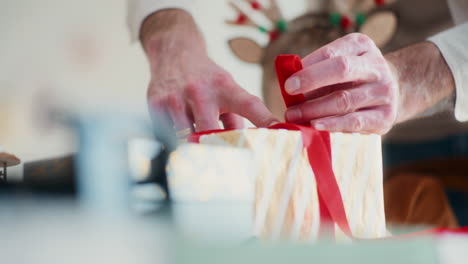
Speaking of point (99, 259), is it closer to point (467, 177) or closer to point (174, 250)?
point (174, 250)

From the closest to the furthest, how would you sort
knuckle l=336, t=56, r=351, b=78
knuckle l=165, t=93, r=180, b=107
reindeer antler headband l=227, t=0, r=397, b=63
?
knuckle l=336, t=56, r=351, b=78 → knuckle l=165, t=93, r=180, b=107 → reindeer antler headband l=227, t=0, r=397, b=63

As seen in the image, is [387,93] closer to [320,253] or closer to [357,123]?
[357,123]

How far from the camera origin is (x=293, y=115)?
0.93ft

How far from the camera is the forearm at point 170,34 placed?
48 centimetres

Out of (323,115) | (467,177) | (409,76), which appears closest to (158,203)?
(323,115)

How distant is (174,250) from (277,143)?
78mm

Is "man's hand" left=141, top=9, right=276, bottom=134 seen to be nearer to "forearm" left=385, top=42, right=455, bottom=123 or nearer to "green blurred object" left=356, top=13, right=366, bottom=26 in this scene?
"forearm" left=385, top=42, right=455, bottom=123

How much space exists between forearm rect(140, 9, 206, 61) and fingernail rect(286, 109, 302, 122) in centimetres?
22

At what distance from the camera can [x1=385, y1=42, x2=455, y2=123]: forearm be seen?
44cm

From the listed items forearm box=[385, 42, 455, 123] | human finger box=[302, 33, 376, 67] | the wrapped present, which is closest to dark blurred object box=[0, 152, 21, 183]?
the wrapped present

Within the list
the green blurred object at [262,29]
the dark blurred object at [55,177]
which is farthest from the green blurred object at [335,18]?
the dark blurred object at [55,177]

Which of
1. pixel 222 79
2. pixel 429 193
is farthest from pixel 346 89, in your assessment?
pixel 429 193

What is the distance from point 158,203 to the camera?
21cm

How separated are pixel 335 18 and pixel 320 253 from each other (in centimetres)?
55
